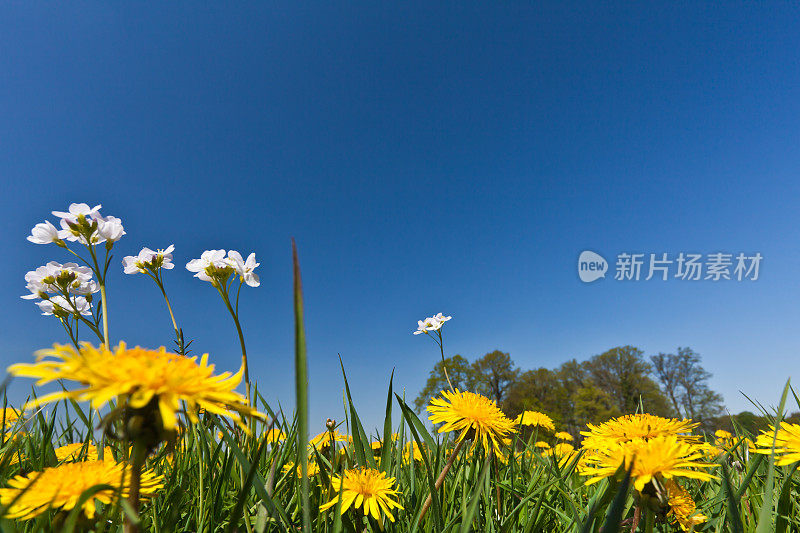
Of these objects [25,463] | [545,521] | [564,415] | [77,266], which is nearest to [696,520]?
[545,521]

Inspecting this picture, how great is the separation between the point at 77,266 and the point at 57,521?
2.03m

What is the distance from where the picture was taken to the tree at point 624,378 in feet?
93.7

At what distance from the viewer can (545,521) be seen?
1.51 meters

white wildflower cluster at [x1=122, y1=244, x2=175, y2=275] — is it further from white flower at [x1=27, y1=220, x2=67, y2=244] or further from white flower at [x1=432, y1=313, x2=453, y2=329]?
white flower at [x1=432, y1=313, x2=453, y2=329]

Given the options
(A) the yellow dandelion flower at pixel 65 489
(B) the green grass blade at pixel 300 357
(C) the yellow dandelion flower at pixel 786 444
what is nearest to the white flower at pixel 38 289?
(A) the yellow dandelion flower at pixel 65 489

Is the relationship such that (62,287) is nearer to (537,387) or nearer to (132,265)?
(132,265)

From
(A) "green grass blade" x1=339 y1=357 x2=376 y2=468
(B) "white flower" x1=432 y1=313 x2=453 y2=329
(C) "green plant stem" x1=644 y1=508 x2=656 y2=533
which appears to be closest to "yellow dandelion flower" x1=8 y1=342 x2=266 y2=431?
(A) "green grass blade" x1=339 y1=357 x2=376 y2=468

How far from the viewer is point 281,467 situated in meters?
1.99

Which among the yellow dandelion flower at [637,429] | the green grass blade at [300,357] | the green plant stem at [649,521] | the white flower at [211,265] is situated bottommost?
the green plant stem at [649,521]

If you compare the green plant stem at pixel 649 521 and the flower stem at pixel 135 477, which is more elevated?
the flower stem at pixel 135 477

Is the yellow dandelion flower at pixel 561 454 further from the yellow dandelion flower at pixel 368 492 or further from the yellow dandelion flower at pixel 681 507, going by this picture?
the yellow dandelion flower at pixel 368 492

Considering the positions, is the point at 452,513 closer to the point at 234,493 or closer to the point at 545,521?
the point at 545,521

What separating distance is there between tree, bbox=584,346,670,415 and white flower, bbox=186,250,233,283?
31.7m

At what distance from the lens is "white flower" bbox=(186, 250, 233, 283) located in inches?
82.4
